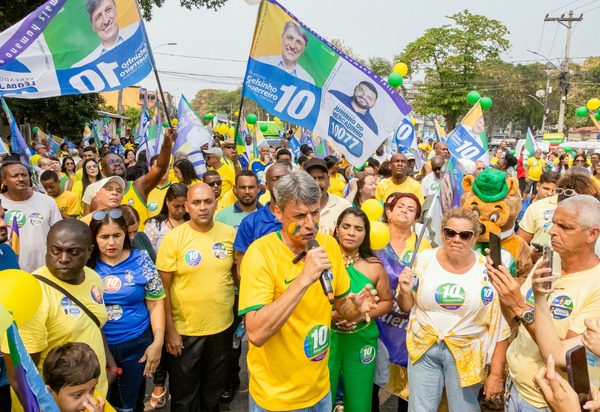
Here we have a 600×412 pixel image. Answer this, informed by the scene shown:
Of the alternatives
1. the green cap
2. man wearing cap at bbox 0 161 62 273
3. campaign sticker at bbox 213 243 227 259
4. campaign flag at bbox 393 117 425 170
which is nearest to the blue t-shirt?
campaign sticker at bbox 213 243 227 259

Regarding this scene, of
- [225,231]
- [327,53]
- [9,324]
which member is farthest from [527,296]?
[327,53]

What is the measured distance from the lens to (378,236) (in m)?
3.69

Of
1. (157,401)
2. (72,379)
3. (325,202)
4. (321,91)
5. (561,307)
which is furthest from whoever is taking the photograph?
(321,91)

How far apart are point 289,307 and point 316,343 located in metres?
0.47

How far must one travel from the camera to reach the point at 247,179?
4.70m

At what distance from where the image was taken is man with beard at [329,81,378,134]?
16.9ft

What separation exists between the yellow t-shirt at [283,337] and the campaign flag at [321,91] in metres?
2.71

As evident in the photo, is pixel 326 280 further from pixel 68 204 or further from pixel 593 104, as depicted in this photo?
pixel 593 104

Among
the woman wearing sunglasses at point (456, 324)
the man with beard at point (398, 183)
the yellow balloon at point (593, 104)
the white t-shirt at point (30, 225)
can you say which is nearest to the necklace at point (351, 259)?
the woman wearing sunglasses at point (456, 324)

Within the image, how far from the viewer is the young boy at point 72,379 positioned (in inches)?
89.3

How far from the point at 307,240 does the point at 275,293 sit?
0.29 m

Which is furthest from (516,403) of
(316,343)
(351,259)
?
(351,259)

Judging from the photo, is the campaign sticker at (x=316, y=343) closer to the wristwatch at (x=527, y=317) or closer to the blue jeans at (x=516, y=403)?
the wristwatch at (x=527, y=317)

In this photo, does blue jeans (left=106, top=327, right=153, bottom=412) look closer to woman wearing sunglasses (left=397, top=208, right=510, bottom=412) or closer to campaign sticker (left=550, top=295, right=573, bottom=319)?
woman wearing sunglasses (left=397, top=208, right=510, bottom=412)
